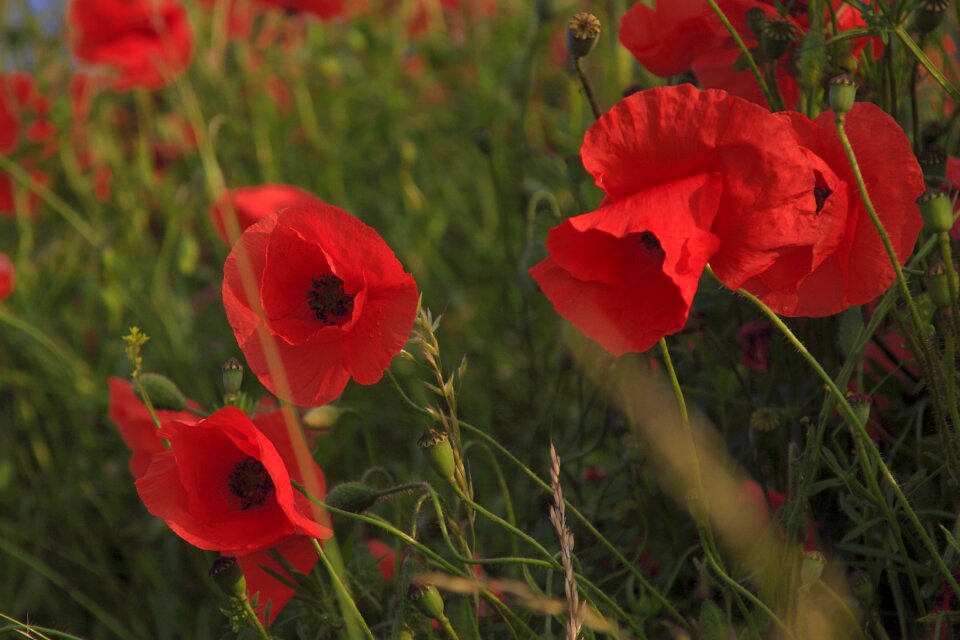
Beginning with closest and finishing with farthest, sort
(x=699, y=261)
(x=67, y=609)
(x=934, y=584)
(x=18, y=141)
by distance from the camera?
(x=699, y=261)
(x=934, y=584)
(x=67, y=609)
(x=18, y=141)

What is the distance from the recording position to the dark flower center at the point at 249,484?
104 cm

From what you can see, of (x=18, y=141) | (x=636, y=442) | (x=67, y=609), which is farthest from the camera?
(x=18, y=141)

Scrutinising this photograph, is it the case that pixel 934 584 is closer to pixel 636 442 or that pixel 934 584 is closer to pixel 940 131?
pixel 636 442

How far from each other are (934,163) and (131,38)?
64.4 inches

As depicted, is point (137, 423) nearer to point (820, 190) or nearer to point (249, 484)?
point (249, 484)

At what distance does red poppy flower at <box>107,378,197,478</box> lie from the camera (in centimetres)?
120

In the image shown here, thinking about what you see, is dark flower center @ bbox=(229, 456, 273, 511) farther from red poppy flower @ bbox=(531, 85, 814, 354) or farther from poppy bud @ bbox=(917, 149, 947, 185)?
poppy bud @ bbox=(917, 149, 947, 185)

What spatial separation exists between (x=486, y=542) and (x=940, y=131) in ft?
2.23

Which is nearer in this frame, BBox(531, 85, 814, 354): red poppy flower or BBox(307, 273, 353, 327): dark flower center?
BBox(531, 85, 814, 354): red poppy flower

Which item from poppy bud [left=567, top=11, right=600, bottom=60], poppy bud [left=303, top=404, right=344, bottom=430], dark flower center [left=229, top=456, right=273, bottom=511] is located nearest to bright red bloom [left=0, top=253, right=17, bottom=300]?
poppy bud [left=303, top=404, right=344, bottom=430]

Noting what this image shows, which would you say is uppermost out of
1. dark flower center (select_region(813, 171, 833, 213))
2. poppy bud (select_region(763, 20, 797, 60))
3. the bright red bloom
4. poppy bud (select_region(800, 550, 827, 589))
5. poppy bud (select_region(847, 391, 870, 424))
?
poppy bud (select_region(763, 20, 797, 60))

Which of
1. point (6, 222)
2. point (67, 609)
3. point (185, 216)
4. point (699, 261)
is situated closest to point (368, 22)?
point (185, 216)

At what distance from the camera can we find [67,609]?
1670mm

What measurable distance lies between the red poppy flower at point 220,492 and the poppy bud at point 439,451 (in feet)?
0.34
